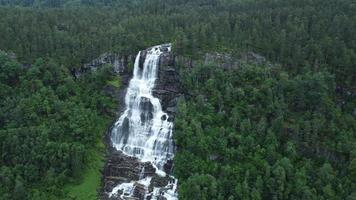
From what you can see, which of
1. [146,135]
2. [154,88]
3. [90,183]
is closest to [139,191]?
[90,183]

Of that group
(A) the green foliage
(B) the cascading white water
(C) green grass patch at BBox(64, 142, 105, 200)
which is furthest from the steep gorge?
(A) the green foliage

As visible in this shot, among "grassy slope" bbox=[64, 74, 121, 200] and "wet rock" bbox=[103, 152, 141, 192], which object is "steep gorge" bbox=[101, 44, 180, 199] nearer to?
"wet rock" bbox=[103, 152, 141, 192]

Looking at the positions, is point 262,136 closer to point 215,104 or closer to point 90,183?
point 215,104

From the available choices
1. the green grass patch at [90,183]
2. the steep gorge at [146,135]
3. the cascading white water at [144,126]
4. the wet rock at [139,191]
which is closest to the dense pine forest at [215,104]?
the green grass patch at [90,183]

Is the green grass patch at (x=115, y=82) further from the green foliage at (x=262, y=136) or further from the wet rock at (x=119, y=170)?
the wet rock at (x=119, y=170)

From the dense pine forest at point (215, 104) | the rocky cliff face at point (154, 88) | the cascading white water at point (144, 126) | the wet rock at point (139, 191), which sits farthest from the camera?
the cascading white water at point (144, 126)
